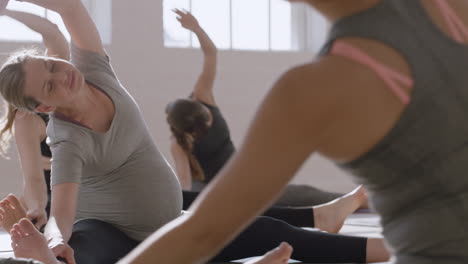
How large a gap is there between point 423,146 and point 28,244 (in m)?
1.45

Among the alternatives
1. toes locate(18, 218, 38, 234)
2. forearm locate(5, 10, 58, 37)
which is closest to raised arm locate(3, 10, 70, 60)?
forearm locate(5, 10, 58, 37)

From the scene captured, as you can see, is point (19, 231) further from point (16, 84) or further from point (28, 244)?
point (16, 84)

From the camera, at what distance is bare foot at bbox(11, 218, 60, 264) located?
2.07m

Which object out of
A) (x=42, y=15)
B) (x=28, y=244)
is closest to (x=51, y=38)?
(x=28, y=244)

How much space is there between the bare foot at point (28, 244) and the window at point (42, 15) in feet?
12.7

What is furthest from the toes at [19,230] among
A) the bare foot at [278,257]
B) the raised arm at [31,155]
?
the raised arm at [31,155]

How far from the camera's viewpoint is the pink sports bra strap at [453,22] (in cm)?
88

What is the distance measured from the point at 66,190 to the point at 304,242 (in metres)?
0.84

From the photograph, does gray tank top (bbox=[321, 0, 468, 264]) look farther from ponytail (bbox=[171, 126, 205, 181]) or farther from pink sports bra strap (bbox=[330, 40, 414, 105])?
ponytail (bbox=[171, 126, 205, 181])

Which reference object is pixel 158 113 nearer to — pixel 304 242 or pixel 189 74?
pixel 189 74

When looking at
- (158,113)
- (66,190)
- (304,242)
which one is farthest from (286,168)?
(158,113)

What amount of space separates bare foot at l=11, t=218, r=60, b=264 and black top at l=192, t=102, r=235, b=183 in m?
2.43

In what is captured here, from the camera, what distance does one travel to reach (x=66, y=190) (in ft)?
7.79

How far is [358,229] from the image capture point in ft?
14.4
